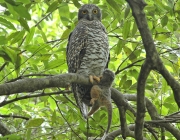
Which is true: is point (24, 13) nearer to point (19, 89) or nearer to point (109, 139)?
point (19, 89)

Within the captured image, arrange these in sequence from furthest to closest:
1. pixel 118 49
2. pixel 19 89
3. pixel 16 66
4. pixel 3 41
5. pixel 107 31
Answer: pixel 107 31 → pixel 118 49 → pixel 16 66 → pixel 3 41 → pixel 19 89

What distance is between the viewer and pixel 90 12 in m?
3.65

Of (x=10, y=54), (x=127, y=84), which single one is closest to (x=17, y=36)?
(x=10, y=54)

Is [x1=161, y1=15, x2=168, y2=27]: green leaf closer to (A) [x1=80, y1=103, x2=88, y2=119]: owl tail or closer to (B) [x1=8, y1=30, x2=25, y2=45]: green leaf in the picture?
(A) [x1=80, y1=103, x2=88, y2=119]: owl tail

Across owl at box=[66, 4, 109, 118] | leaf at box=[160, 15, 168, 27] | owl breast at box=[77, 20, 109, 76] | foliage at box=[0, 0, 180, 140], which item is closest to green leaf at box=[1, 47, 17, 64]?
foliage at box=[0, 0, 180, 140]

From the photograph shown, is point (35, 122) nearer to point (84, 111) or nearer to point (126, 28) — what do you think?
point (84, 111)

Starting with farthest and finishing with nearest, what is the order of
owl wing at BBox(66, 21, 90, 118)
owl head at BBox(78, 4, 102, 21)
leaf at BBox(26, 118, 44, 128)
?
1. owl head at BBox(78, 4, 102, 21)
2. owl wing at BBox(66, 21, 90, 118)
3. leaf at BBox(26, 118, 44, 128)

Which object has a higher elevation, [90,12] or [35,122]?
[90,12]

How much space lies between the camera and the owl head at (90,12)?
11.8 ft

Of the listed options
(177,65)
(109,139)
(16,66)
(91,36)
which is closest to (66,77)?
(16,66)

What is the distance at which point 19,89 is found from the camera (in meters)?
1.67

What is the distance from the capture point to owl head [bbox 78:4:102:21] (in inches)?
142

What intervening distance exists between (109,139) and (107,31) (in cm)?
113

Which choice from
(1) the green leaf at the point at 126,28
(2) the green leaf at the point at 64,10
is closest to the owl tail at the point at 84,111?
(1) the green leaf at the point at 126,28
